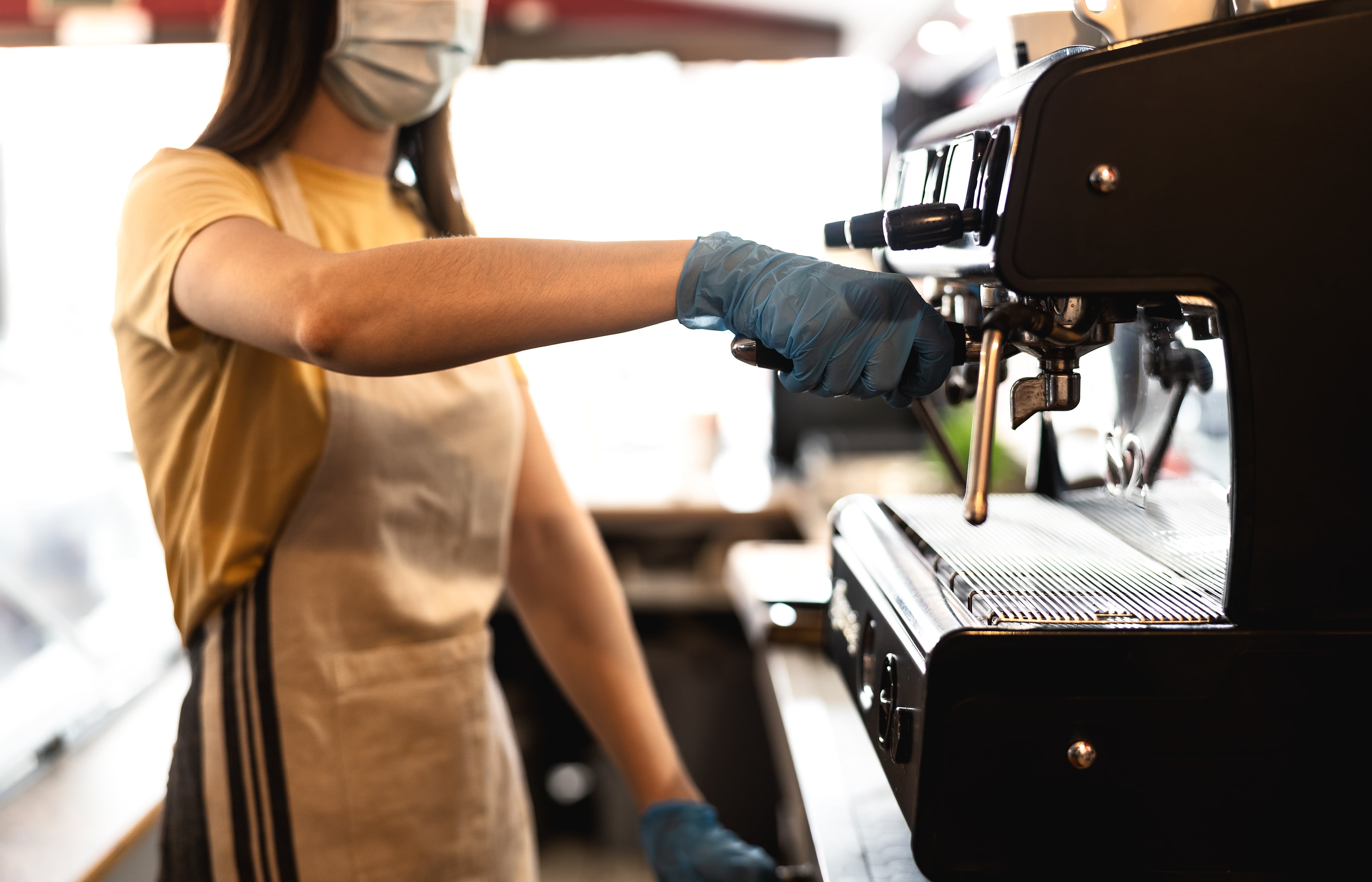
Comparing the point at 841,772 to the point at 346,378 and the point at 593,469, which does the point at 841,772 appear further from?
the point at 593,469

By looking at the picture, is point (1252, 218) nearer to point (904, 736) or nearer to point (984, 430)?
point (984, 430)

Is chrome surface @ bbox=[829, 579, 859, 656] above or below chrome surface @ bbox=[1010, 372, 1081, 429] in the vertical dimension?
below

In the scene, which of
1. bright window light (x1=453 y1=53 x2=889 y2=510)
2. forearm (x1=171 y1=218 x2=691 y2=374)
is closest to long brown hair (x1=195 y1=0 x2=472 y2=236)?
forearm (x1=171 y1=218 x2=691 y2=374)

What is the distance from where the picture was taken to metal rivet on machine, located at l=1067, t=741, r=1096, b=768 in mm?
695

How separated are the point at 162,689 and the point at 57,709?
12.6 inches

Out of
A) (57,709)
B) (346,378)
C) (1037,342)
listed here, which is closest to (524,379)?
(346,378)

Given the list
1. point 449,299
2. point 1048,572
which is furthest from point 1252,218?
point 449,299

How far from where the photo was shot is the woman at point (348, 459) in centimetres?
74

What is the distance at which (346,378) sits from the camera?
1.02 metres

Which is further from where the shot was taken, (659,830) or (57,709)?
(57,709)

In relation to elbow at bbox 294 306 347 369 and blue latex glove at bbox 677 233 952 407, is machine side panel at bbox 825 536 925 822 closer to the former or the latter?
blue latex glove at bbox 677 233 952 407

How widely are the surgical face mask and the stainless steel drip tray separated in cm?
70

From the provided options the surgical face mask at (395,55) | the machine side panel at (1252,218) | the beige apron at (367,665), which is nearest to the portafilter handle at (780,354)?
the machine side panel at (1252,218)

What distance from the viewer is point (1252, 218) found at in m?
0.65
